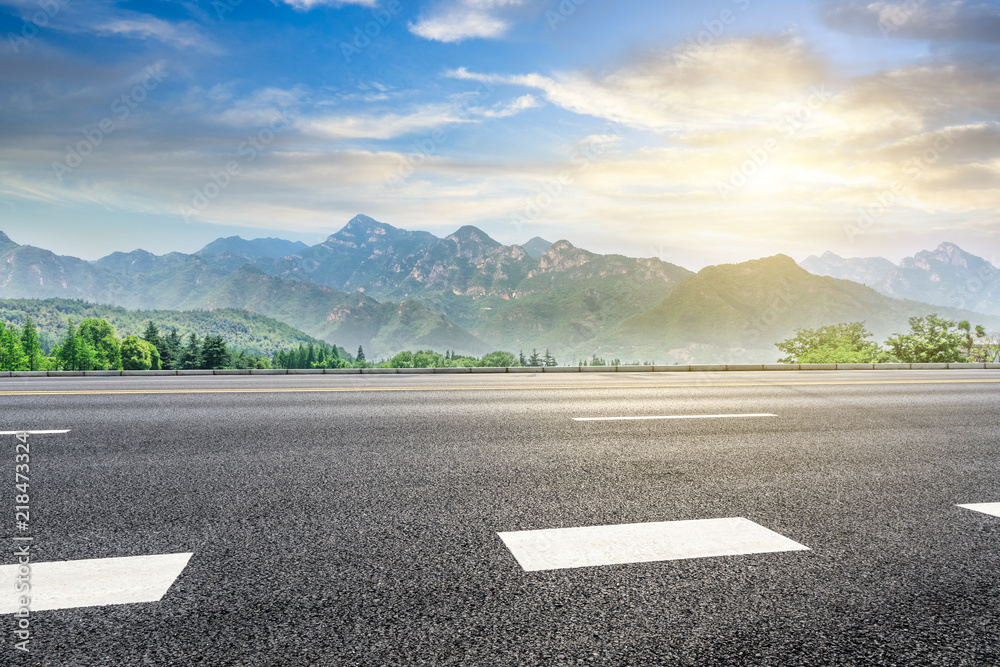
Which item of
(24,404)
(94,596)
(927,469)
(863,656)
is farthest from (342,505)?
(24,404)

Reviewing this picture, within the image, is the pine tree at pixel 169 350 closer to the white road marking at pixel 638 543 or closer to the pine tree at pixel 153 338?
the pine tree at pixel 153 338

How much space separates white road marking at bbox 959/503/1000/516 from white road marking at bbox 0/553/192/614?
4900 millimetres

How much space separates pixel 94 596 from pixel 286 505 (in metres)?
1.42

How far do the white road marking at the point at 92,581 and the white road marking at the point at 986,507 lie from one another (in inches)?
193

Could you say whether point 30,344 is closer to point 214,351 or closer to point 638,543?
point 214,351

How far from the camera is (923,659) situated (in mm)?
2133

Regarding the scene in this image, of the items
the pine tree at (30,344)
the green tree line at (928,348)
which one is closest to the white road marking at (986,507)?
the green tree line at (928,348)

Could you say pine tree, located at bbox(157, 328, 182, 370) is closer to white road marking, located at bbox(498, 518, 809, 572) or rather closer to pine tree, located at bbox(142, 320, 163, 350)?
pine tree, located at bbox(142, 320, 163, 350)

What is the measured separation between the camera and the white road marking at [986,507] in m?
3.98

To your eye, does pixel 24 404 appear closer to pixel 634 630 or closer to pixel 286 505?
pixel 286 505

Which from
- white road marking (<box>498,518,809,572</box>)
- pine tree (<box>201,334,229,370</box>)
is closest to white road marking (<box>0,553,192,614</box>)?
white road marking (<box>498,518,809,572</box>)

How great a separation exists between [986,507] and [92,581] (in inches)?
211

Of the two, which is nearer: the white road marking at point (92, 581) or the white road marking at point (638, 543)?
the white road marking at point (92, 581)

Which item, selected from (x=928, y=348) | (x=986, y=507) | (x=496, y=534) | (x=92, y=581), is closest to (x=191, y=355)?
(x=928, y=348)
